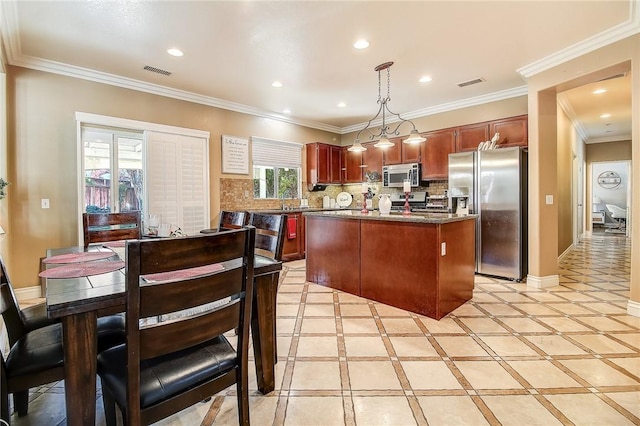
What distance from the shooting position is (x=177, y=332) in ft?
3.69

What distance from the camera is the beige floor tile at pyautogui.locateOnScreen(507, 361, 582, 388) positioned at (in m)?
1.84

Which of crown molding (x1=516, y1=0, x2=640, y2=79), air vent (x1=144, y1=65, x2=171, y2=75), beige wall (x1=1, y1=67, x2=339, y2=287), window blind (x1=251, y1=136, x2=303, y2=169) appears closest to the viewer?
crown molding (x1=516, y1=0, x2=640, y2=79)

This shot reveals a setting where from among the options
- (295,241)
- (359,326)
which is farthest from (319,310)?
(295,241)

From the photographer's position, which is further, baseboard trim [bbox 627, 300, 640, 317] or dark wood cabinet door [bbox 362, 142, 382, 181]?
dark wood cabinet door [bbox 362, 142, 382, 181]

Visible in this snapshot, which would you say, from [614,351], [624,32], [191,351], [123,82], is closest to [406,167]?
[624,32]

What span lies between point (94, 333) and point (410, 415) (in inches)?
59.8

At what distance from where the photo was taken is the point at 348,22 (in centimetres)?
274

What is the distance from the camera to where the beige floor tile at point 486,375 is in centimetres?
184

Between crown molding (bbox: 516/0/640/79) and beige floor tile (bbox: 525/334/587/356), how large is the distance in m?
2.84

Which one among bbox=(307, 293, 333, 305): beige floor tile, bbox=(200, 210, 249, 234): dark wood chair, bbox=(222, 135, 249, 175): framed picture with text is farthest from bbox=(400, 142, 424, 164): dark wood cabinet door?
bbox=(200, 210, 249, 234): dark wood chair

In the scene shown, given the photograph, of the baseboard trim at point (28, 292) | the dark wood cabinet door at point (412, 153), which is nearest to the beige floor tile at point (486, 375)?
the dark wood cabinet door at point (412, 153)

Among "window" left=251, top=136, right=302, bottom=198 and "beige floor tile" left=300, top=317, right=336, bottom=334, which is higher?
"window" left=251, top=136, right=302, bottom=198

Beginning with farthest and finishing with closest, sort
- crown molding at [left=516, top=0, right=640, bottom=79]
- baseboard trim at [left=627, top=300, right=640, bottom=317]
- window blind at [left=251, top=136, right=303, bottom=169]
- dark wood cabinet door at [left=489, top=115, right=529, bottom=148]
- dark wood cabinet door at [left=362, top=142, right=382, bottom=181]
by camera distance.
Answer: dark wood cabinet door at [left=362, top=142, right=382, bottom=181], window blind at [left=251, top=136, right=303, bottom=169], dark wood cabinet door at [left=489, top=115, right=529, bottom=148], baseboard trim at [left=627, top=300, right=640, bottom=317], crown molding at [left=516, top=0, right=640, bottom=79]

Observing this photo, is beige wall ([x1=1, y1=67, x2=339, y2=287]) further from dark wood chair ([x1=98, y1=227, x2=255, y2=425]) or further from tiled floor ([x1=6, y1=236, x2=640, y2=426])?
dark wood chair ([x1=98, y1=227, x2=255, y2=425])
